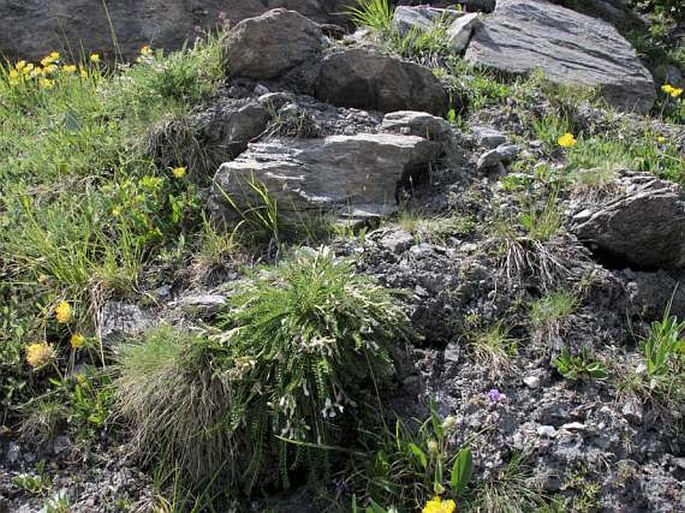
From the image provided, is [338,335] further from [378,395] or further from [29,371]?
[29,371]

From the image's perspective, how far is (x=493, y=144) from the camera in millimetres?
4742

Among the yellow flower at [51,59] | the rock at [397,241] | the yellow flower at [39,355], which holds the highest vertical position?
the yellow flower at [51,59]

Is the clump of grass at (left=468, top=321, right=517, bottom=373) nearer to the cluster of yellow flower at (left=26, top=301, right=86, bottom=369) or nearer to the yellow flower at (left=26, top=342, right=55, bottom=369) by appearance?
the cluster of yellow flower at (left=26, top=301, right=86, bottom=369)

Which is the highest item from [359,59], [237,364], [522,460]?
[359,59]

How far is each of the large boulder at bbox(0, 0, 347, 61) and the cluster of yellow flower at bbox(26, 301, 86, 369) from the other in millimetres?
3703

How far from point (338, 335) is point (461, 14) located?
434 centimetres

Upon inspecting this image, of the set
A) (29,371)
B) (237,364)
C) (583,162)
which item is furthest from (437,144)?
(29,371)

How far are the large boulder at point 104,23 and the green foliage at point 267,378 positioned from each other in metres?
4.16

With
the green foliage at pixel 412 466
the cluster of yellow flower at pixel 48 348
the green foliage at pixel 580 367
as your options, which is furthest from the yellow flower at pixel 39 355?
the green foliage at pixel 580 367

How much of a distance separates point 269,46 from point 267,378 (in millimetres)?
2908

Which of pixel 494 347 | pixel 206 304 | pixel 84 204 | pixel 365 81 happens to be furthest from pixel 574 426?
pixel 84 204

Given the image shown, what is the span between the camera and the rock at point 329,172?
13.7 feet

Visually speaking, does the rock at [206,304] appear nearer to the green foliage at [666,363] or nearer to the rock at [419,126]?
the rock at [419,126]

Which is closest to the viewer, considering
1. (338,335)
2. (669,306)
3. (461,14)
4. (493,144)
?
(338,335)
